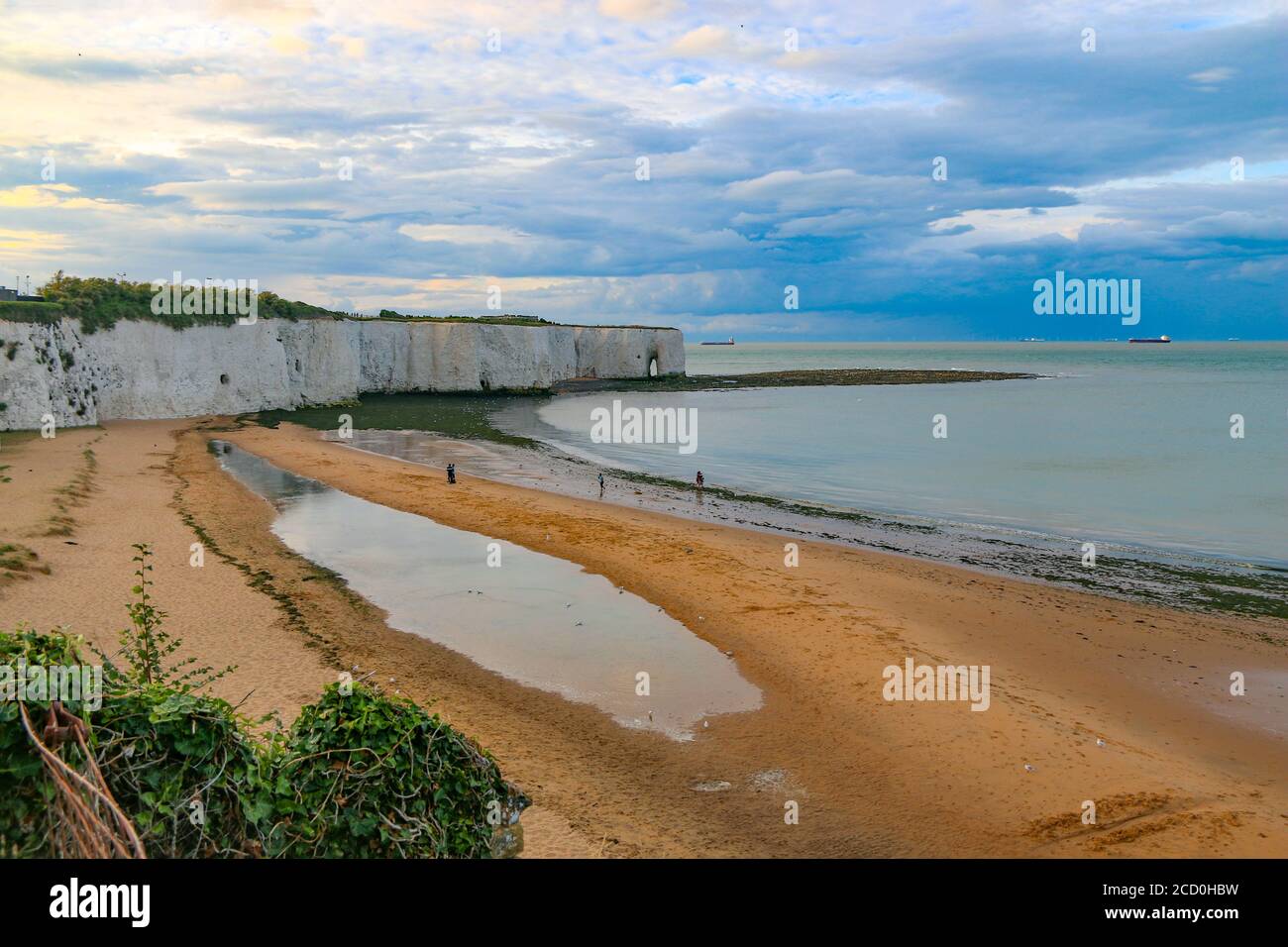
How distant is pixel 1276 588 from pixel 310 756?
25.0 metres

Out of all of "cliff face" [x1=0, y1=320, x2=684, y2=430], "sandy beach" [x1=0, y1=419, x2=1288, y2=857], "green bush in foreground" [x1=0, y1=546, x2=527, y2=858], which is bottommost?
"sandy beach" [x1=0, y1=419, x2=1288, y2=857]

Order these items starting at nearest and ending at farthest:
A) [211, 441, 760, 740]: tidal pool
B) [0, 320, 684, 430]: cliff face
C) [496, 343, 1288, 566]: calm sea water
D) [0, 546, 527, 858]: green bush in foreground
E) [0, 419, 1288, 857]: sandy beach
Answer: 1. [0, 546, 527, 858]: green bush in foreground
2. [0, 419, 1288, 857]: sandy beach
3. [211, 441, 760, 740]: tidal pool
4. [496, 343, 1288, 566]: calm sea water
5. [0, 320, 684, 430]: cliff face

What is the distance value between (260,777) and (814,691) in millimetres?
10422

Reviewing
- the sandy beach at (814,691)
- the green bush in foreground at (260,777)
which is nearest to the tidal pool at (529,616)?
the sandy beach at (814,691)

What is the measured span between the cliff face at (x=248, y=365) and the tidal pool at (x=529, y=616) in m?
27.6

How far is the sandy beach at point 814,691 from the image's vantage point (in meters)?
10.1

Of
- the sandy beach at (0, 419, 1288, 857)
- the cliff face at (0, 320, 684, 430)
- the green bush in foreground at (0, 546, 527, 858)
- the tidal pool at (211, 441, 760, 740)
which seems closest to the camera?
the green bush in foreground at (0, 546, 527, 858)

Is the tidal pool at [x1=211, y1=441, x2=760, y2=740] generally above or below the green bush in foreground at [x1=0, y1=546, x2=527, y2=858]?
below

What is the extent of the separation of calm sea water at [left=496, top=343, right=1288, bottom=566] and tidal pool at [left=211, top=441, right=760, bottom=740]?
55.9 ft

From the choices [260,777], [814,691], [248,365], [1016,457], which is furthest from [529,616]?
[248,365]

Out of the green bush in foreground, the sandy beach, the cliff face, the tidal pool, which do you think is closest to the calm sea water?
the cliff face

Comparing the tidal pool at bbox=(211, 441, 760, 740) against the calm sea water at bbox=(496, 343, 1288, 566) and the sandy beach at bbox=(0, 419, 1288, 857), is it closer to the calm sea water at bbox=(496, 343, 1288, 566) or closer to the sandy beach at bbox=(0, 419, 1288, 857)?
the sandy beach at bbox=(0, 419, 1288, 857)

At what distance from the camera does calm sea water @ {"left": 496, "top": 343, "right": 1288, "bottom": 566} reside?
104 ft
